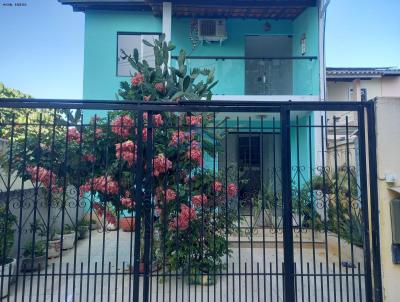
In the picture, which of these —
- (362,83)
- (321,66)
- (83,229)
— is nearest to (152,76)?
(83,229)

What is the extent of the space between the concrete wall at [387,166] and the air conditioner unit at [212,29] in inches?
294

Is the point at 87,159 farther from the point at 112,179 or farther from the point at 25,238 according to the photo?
the point at 25,238

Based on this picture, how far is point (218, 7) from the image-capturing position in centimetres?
984

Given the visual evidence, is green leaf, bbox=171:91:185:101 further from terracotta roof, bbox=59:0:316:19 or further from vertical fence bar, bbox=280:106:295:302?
terracotta roof, bbox=59:0:316:19

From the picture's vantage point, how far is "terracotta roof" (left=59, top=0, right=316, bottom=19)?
9711 millimetres

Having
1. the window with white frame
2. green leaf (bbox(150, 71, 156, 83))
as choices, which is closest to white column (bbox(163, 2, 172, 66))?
the window with white frame

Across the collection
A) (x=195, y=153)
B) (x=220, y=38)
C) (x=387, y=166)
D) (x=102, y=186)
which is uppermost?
(x=220, y=38)

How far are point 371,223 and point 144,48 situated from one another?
9.29m

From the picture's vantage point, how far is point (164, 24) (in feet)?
31.7

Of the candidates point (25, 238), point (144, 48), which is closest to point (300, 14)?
point (144, 48)

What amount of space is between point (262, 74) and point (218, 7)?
2709 millimetres

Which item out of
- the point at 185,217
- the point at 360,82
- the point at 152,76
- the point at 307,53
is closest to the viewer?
the point at 185,217

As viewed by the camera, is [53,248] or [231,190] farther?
Result: [53,248]

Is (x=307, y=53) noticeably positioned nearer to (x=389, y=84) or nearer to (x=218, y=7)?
(x=218, y=7)
